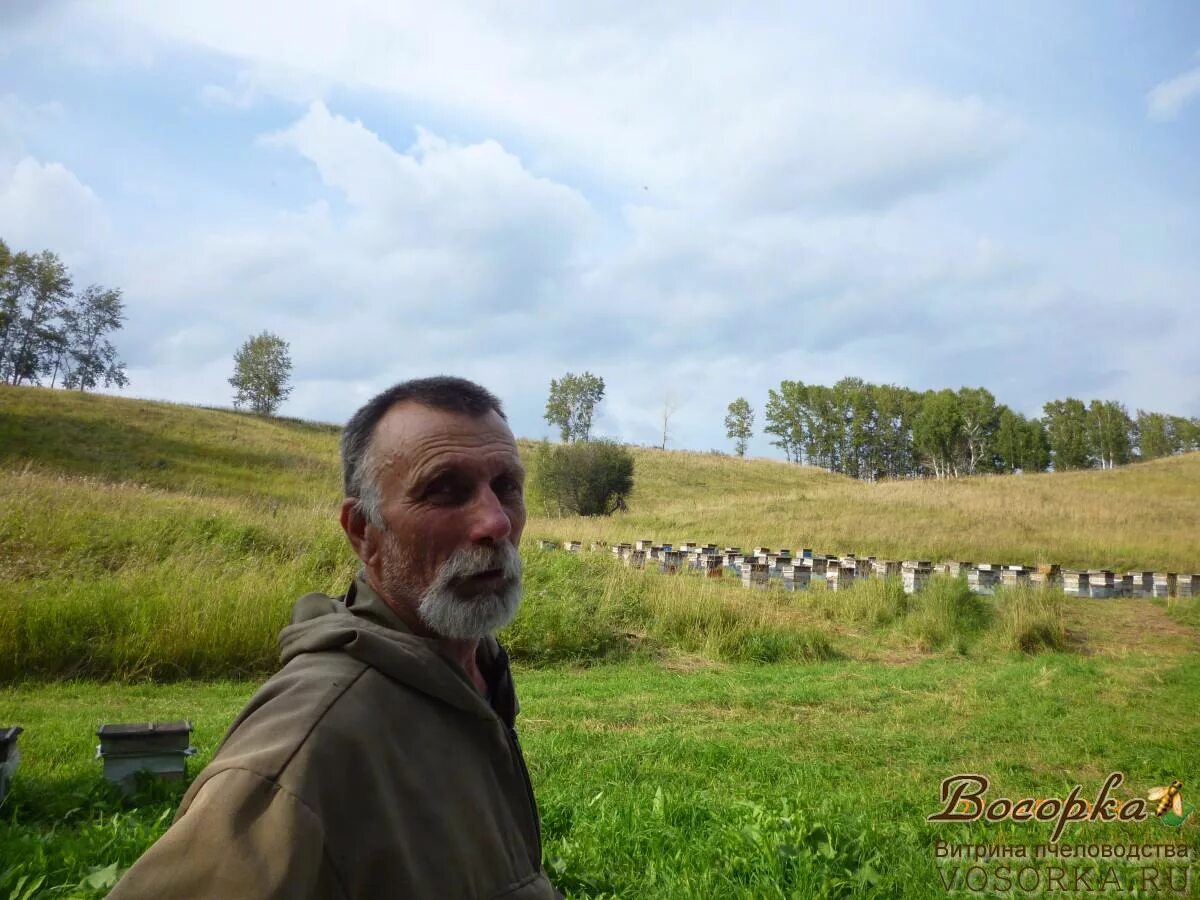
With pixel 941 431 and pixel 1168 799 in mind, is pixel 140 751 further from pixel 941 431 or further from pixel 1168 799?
pixel 941 431

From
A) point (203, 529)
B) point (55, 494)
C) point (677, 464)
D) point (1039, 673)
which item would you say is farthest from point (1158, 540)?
point (677, 464)

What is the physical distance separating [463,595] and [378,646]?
269 millimetres

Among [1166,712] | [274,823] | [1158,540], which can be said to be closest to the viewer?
[274,823]

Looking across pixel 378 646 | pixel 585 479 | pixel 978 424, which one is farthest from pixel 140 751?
pixel 978 424

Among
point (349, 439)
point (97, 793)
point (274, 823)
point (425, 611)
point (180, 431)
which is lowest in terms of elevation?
point (97, 793)

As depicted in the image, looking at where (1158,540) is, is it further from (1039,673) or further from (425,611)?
(425,611)

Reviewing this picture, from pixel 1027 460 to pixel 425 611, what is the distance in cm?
8737

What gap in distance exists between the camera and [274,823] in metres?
1.15

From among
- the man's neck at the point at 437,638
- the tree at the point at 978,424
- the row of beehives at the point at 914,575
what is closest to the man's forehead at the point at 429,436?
the man's neck at the point at 437,638

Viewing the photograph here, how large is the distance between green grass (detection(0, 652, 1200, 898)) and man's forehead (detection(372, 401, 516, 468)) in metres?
2.48

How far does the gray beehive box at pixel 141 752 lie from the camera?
180 inches

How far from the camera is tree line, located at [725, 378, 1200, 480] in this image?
75.5 metres

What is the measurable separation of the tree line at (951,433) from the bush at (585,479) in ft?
148

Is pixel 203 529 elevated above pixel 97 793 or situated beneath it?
elevated above
